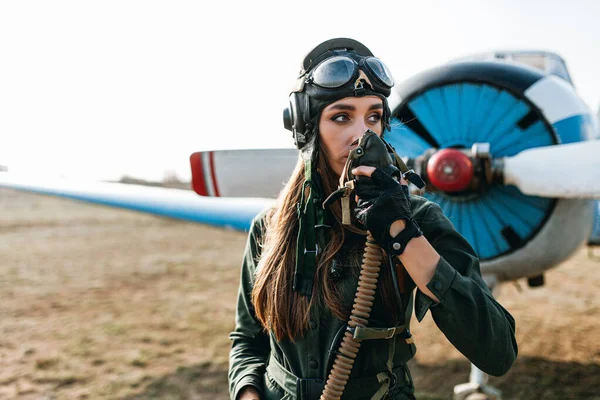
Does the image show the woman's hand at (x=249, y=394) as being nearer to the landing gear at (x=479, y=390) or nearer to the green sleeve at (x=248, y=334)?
the green sleeve at (x=248, y=334)

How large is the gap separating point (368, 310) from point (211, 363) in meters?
3.71

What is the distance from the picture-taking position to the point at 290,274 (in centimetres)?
157

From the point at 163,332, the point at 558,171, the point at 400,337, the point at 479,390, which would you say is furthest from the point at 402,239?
the point at 163,332

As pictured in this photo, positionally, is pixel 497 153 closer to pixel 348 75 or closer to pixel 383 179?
pixel 348 75

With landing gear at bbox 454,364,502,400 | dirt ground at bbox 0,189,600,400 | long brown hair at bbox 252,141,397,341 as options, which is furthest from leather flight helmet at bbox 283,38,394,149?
dirt ground at bbox 0,189,600,400

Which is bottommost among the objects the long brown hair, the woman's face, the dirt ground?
the dirt ground

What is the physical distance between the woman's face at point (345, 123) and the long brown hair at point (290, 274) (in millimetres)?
77

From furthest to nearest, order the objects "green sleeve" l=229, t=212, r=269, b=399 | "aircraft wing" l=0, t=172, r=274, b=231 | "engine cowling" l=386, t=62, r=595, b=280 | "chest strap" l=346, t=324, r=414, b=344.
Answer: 1. "aircraft wing" l=0, t=172, r=274, b=231
2. "engine cowling" l=386, t=62, r=595, b=280
3. "green sleeve" l=229, t=212, r=269, b=399
4. "chest strap" l=346, t=324, r=414, b=344

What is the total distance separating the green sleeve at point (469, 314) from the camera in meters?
1.29

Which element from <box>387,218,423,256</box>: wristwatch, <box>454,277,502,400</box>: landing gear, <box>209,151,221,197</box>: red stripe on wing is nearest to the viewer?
<box>387,218,423,256</box>: wristwatch

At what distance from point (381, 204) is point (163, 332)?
4.91m

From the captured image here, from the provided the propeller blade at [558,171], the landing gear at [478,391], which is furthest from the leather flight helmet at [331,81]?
the landing gear at [478,391]

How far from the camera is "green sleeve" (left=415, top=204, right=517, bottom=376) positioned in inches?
50.6

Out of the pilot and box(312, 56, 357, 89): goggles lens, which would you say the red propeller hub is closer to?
the pilot
